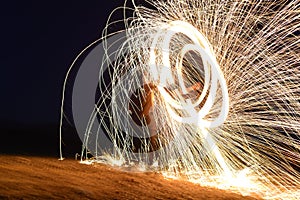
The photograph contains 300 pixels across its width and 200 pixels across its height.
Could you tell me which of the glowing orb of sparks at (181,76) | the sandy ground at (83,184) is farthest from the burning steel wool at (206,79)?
the sandy ground at (83,184)

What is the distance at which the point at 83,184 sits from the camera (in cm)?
739

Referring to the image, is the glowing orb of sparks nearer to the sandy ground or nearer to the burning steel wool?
the burning steel wool

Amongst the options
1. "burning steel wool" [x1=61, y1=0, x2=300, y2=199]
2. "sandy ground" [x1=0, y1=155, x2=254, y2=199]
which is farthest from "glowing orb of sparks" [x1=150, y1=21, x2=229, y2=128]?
"sandy ground" [x1=0, y1=155, x2=254, y2=199]

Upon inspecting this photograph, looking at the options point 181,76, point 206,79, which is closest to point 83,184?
point 206,79

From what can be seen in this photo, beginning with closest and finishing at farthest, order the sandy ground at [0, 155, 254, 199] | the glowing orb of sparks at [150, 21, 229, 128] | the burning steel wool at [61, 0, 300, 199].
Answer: the sandy ground at [0, 155, 254, 199] < the glowing orb of sparks at [150, 21, 229, 128] < the burning steel wool at [61, 0, 300, 199]

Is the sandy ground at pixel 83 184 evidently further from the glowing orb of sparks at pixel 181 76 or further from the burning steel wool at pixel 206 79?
the glowing orb of sparks at pixel 181 76

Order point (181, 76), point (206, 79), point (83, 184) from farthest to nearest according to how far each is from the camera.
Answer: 1. point (181, 76)
2. point (206, 79)
3. point (83, 184)

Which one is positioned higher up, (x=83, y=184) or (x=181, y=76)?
(x=181, y=76)

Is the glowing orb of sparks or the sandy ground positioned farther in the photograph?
the glowing orb of sparks

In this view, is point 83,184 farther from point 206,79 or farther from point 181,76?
point 181,76

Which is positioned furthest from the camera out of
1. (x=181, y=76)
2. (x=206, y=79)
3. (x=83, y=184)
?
(x=181, y=76)

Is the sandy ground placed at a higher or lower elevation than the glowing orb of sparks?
lower

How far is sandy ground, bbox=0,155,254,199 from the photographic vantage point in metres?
6.59

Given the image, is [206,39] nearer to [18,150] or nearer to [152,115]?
[152,115]
